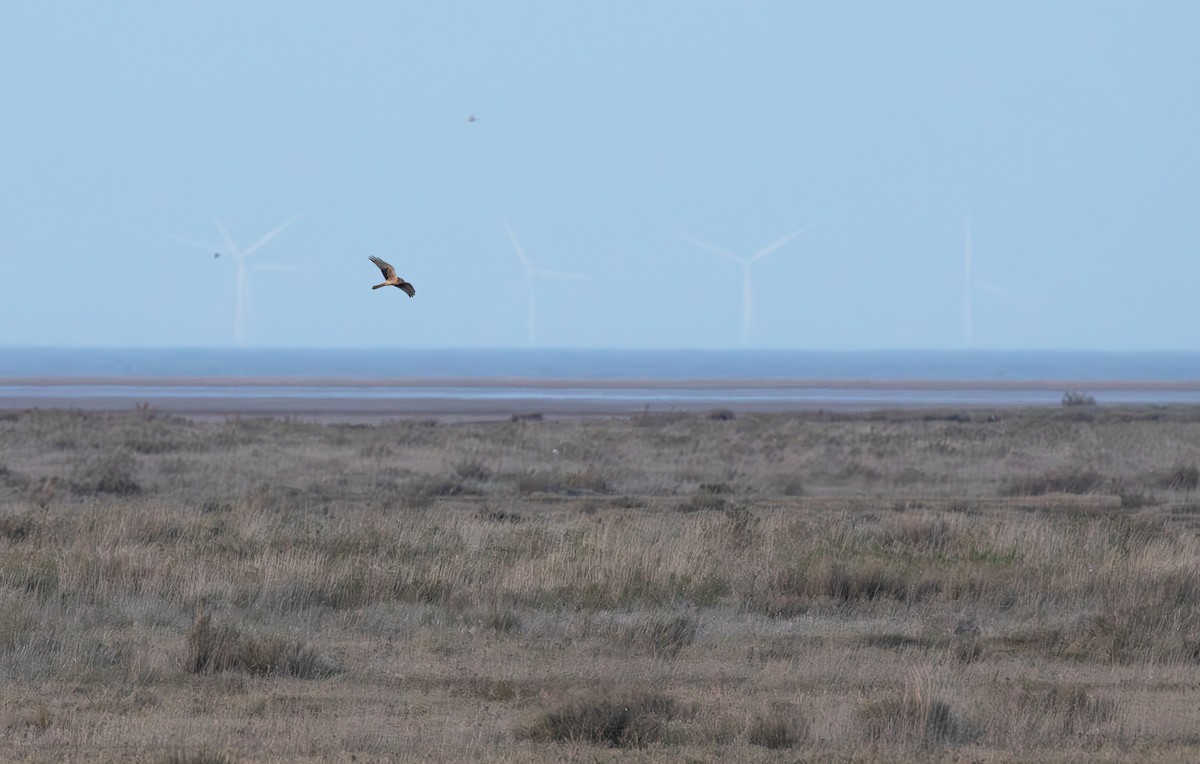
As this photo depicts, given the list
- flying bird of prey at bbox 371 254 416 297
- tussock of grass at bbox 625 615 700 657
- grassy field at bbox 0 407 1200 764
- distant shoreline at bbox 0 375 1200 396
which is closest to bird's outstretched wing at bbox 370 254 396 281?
flying bird of prey at bbox 371 254 416 297

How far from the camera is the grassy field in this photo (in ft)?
28.9

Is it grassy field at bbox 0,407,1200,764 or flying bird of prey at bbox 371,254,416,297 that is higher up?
flying bird of prey at bbox 371,254,416,297

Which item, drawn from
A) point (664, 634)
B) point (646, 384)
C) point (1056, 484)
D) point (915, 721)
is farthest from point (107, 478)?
point (646, 384)

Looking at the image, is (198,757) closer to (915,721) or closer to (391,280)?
(391,280)

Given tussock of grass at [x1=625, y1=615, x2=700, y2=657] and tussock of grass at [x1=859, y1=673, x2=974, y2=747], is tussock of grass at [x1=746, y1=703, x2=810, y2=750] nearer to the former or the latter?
tussock of grass at [x1=859, y1=673, x2=974, y2=747]

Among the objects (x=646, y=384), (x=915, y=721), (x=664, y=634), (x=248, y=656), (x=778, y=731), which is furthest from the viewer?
(x=646, y=384)

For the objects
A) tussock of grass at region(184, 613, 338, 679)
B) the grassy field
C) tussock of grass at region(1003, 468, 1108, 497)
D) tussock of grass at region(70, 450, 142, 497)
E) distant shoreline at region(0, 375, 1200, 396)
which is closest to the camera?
the grassy field

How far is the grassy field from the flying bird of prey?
9.13ft

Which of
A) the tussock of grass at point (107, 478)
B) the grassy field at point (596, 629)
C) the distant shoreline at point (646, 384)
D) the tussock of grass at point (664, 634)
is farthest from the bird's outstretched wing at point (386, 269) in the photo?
the distant shoreline at point (646, 384)

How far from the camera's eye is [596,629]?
12.3 metres

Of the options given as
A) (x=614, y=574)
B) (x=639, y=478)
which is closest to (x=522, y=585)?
(x=614, y=574)

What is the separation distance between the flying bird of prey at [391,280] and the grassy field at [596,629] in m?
2.78

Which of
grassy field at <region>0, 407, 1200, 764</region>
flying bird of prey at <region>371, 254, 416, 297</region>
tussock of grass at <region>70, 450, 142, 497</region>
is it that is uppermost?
flying bird of prey at <region>371, 254, 416, 297</region>

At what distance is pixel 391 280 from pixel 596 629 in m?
5.76
